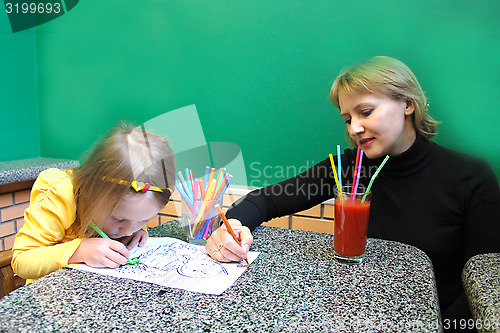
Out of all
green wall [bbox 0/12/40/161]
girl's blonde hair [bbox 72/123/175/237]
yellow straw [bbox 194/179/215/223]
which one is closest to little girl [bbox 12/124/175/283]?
girl's blonde hair [bbox 72/123/175/237]

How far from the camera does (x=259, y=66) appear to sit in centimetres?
155

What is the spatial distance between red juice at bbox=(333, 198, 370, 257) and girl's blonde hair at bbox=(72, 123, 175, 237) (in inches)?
18.5

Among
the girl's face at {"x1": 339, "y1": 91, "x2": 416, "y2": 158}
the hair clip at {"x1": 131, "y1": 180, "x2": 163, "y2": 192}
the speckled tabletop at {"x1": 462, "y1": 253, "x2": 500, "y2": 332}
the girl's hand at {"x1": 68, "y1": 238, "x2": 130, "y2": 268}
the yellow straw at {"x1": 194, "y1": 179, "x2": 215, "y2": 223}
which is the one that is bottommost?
the speckled tabletop at {"x1": 462, "y1": 253, "x2": 500, "y2": 332}

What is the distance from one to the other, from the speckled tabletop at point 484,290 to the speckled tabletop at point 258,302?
0.25 feet

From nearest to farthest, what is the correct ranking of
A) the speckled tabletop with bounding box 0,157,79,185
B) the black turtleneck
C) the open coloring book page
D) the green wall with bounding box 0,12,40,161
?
the open coloring book page → the black turtleneck → the speckled tabletop with bounding box 0,157,79,185 → the green wall with bounding box 0,12,40,161

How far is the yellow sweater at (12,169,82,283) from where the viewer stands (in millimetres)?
908

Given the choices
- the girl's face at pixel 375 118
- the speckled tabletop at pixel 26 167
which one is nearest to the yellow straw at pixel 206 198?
the girl's face at pixel 375 118

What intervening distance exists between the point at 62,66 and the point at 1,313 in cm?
166

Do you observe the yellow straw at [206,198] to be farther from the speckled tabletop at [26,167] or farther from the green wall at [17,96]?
the green wall at [17,96]

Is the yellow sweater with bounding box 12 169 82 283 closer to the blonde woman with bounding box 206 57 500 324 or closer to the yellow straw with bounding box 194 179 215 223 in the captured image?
the yellow straw with bounding box 194 179 215 223

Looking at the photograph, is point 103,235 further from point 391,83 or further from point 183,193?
point 391,83

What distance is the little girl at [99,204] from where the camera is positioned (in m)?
0.90

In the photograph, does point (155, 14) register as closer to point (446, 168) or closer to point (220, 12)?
point (220, 12)

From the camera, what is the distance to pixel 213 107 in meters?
1.67
